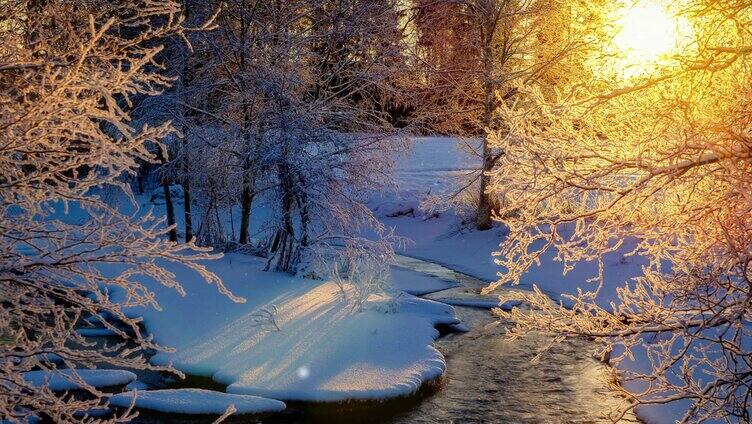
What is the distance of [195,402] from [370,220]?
280 inches

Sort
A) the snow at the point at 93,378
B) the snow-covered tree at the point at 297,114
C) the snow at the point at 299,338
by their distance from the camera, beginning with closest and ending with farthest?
the snow at the point at 93,378
the snow at the point at 299,338
the snow-covered tree at the point at 297,114

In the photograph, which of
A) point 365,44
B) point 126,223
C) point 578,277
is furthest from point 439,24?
point 126,223

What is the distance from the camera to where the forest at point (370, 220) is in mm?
4082

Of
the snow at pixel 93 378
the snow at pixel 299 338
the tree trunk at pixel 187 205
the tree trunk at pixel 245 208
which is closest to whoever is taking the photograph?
the snow at pixel 93 378

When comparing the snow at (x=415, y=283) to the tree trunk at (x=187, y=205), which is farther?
the tree trunk at (x=187, y=205)

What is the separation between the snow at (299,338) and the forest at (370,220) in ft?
0.16

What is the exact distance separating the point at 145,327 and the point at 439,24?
11.9 meters

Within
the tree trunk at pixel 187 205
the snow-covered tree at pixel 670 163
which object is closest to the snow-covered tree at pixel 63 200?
the snow-covered tree at pixel 670 163

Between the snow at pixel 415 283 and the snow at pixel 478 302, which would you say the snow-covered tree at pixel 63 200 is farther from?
the snow at pixel 415 283

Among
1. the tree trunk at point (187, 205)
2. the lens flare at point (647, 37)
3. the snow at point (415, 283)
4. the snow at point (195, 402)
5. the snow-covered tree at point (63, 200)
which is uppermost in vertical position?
the lens flare at point (647, 37)

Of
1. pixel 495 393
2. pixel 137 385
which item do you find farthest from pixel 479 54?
pixel 137 385

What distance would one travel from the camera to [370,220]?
1473cm

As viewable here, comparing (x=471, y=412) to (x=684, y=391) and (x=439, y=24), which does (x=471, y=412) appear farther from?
(x=439, y=24)

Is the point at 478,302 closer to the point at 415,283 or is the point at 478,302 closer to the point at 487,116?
the point at 415,283
